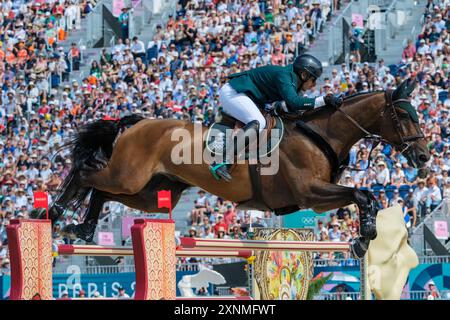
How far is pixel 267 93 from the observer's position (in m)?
10.2

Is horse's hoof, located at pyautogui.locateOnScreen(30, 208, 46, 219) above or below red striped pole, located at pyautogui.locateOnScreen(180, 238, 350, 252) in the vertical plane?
above

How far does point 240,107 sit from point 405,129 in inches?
60.2

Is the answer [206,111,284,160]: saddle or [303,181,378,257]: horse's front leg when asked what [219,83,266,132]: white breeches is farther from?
[303,181,378,257]: horse's front leg

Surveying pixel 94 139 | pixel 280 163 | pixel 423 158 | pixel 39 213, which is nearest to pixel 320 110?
pixel 280 163

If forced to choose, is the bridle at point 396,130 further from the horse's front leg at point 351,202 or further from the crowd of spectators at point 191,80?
the crowd of spectators at point 191,80

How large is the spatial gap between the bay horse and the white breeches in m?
0.32

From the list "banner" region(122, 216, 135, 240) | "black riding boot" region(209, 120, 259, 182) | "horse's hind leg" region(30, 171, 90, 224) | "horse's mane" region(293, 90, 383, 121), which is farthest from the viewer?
"banner" region(122, 216, 135, 240)

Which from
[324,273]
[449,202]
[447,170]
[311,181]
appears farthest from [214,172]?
[447,170]

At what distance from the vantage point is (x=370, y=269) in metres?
11.7

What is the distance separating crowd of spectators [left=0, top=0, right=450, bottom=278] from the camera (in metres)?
17.1

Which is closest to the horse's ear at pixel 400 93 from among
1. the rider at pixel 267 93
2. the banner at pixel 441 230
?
the rider at pixel 267 93

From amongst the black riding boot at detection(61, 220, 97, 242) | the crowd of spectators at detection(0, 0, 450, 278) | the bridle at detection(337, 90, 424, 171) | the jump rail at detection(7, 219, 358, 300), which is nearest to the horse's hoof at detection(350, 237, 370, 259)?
the bridle at detection(337, 90, 424, 171)

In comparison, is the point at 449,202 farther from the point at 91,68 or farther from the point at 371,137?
the point at 91,68

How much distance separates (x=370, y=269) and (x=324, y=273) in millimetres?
3302
